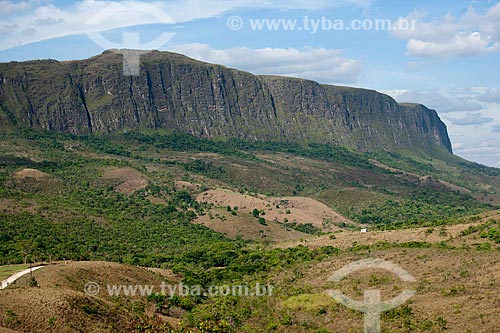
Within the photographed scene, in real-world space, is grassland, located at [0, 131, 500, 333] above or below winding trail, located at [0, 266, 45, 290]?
below

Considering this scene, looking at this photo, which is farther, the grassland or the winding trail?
the winding trail

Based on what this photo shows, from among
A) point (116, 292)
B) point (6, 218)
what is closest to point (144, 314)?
point (116, 292)

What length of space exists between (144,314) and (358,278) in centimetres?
2143

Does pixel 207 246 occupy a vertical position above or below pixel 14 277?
below

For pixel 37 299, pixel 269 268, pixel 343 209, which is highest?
pixel 37 299

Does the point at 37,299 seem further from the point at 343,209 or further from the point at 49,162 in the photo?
the point at 343,209

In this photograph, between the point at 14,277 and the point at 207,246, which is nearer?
the point at 14,277

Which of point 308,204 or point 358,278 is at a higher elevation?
point 358,278

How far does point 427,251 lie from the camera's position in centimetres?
7250

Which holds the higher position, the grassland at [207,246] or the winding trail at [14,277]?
the winding trail at [14,277]

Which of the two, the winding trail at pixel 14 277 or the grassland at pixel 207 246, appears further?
the winding trail at pixel 14 277

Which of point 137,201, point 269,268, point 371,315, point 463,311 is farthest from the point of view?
point 137,201

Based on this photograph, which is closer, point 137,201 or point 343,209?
point 137,201

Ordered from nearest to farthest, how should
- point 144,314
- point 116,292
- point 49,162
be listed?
point 144,314 < point 116,292 < point 49,162
